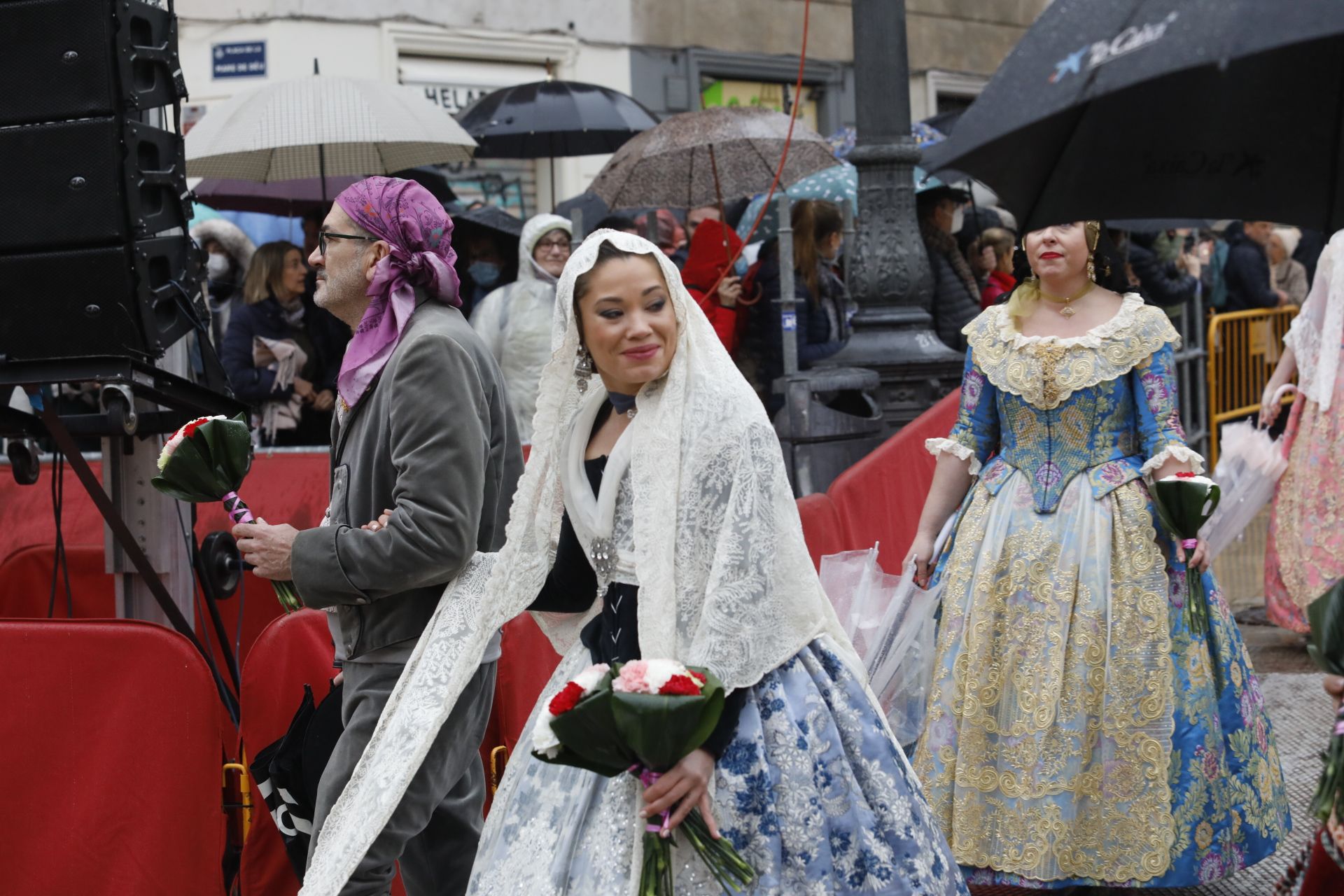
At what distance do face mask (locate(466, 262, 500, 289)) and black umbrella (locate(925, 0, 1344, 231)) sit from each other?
22.6 ft

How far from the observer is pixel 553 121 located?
10070 mm

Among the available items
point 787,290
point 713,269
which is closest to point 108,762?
point 787,290

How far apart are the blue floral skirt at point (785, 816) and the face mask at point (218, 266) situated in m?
7.06

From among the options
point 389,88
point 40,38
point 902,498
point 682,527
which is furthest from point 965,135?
point 389,88

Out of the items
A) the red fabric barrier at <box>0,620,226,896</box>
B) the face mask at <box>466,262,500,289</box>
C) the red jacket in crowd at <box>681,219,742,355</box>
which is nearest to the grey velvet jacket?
the red fabric barrier at <box>0,620,226,896</box>

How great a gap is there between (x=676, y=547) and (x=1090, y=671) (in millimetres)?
2004

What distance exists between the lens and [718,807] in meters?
2.82

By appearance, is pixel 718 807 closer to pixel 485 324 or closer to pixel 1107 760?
pixel 1107 760

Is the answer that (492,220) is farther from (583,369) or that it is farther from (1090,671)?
(583,369)

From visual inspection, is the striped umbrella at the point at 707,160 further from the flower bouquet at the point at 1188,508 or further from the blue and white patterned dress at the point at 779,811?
the blue and white patterned dress at the point at 779,811

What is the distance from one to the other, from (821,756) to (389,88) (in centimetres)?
649

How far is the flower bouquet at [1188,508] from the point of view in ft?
14.2

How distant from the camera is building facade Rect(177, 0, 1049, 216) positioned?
46.9 feet

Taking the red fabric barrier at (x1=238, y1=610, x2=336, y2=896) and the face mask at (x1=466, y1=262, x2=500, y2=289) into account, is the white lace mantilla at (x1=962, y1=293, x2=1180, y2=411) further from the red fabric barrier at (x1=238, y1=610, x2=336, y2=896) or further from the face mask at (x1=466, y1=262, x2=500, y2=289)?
the face mask at (x1=466, y1=262, x2=500, y2=289)
